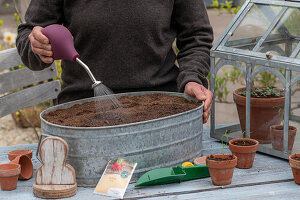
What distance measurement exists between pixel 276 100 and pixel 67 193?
86 cm

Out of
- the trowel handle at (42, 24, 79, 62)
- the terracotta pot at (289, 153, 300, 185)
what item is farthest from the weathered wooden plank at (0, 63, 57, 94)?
the terracotta pot at (289, 153, 300, 185)

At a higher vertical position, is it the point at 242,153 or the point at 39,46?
the point at 39,46

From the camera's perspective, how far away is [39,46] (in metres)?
1.65

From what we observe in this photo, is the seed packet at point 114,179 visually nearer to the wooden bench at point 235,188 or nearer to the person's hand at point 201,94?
the wooden bench at point 235,188

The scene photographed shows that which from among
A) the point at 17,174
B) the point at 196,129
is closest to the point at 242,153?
the point at 196,129

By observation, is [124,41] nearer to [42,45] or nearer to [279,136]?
[42,45]

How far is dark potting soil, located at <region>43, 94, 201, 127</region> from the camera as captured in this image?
157 cm

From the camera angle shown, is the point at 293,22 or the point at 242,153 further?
the point at 293,22

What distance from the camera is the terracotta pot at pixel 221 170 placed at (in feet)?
4.84

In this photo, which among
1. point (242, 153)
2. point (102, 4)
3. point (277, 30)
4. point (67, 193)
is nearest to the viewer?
point (67, 193)

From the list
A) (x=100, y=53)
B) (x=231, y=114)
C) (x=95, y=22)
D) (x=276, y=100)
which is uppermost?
(x=95, y=22)

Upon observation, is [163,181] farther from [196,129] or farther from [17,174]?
[17,174]

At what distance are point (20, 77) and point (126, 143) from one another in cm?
124

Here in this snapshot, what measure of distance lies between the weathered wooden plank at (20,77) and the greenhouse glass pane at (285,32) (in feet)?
4.15
